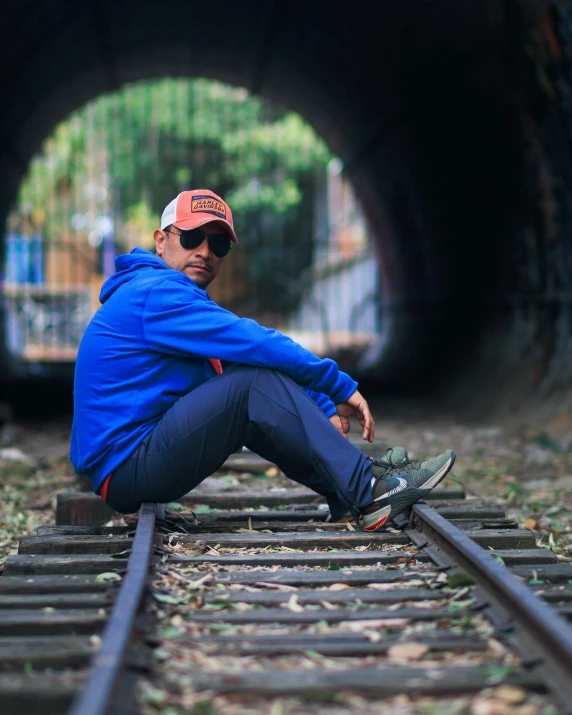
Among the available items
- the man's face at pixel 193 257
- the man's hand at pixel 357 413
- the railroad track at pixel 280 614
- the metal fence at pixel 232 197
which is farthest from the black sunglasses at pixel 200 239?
the metal fence at pixel 232 197

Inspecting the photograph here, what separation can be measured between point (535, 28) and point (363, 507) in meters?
5.61

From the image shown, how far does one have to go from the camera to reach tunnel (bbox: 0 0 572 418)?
8625 millimetres

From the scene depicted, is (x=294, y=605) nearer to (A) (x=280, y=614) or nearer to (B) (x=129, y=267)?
(A) (x=280, y=614)

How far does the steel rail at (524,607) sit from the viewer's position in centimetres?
230

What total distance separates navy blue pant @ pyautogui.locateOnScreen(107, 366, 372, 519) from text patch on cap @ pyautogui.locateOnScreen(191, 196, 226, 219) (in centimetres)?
79

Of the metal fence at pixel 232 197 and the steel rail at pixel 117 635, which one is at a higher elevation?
the metal fence at pixel 232 197

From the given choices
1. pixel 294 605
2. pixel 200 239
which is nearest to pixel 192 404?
pixel 200 239

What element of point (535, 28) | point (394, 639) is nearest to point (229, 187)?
point (535, 28)

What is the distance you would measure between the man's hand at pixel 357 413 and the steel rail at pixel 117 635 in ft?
3.32

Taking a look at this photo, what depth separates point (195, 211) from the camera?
4.07 meters

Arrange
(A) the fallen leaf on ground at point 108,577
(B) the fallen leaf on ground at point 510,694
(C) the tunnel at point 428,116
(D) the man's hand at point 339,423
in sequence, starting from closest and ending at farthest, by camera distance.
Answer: (B) the fallen leaf on ground at point 510,694
(A) the fallen leaf on ground at point 108,577
(D) the man's hand at point 339,423
(C) the tunnel at point 428,116

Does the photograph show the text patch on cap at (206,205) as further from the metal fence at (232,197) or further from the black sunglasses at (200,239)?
the metal fence at (232,197)

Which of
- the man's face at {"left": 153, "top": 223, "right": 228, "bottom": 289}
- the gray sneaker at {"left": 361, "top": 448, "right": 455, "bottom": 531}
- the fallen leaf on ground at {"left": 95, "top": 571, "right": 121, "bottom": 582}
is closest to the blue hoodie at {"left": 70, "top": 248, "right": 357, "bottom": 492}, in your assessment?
the man's face at {"left": 153, "top": 223, "right": 228, "bottom": 289}

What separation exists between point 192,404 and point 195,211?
3.07 feet
